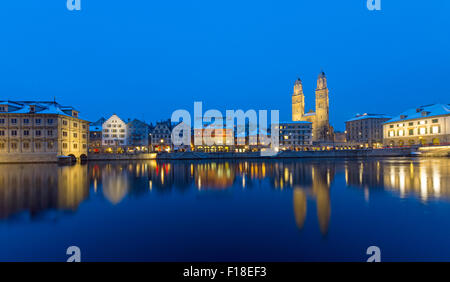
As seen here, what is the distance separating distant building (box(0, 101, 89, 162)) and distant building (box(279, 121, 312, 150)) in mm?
82353

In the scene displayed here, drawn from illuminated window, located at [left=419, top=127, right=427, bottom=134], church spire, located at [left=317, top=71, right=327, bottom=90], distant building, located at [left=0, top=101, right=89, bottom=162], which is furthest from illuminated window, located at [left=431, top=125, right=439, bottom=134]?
distant building, located at [left=0, top=101, right=89, bottom=162]

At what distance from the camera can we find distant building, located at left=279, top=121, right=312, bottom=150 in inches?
4429

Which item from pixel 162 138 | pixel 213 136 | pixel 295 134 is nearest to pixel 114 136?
pixel 162 138

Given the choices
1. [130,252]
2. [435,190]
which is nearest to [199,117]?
[435,190]

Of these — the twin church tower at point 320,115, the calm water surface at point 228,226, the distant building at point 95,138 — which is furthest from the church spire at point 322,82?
the calm water surface at point 228,226

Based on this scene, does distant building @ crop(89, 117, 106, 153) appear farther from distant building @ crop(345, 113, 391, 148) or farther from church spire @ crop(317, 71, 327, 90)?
church spire @ crop(317, 71, 327, 90)

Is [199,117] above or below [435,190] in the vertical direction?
above

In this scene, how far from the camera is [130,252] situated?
797 cm

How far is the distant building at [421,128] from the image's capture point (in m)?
79.0

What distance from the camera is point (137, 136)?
92.3 m

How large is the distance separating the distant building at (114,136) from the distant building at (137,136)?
3.89 m

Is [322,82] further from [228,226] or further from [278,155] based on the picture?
[228,226]
